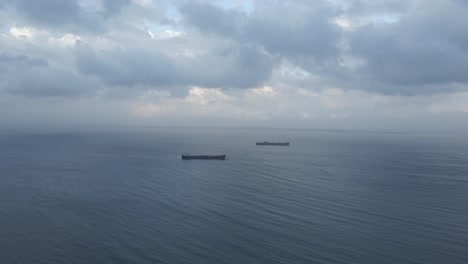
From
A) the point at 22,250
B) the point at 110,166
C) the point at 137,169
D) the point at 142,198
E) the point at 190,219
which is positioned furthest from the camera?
the point at 110,166

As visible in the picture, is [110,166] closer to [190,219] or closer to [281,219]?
[190,219]

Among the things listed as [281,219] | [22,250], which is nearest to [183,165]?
[281,219]

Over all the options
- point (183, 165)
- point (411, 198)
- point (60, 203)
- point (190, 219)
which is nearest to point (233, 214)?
point (190, 219)

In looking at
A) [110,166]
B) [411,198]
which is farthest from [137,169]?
[411,198]

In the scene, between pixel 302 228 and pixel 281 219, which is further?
pixel 281 219

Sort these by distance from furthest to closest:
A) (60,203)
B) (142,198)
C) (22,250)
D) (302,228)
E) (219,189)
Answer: (219,189) → (142,198) → (60,203) → (302,228) → (22,250)

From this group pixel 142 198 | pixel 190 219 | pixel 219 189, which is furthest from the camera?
pixel 219 189

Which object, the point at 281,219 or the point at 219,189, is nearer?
the point at 281,219

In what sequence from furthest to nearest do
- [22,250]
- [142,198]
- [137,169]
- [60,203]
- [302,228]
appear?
1. [137,169]
2. [142,198]
3. [60,203]
4. [302,228]
5. [22,250]

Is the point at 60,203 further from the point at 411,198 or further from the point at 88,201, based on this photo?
the point at 411,198

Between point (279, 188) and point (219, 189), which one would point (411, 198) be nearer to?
point (279, 188)
